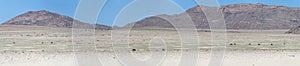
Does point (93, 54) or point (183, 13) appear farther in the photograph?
point (93, 54)

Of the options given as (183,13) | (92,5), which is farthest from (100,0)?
(183,13)

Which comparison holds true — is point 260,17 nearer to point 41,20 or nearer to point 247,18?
point 247,18

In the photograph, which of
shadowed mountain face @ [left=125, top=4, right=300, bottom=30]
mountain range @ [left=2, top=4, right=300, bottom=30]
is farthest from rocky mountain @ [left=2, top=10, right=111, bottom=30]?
shadowed mountain face @ [left=125, top=4, right=300, bottom=30]

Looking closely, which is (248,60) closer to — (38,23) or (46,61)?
(46,61)

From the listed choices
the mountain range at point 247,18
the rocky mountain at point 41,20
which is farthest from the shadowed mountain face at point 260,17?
the rocky mountain at point 41,20

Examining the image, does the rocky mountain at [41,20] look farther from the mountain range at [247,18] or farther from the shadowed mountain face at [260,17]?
the shadowed mountain face at [260,17]

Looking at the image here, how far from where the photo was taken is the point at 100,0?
9.19 m

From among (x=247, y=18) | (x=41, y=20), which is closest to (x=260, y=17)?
(x=247, y=18)

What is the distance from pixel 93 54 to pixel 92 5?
29.9 feet

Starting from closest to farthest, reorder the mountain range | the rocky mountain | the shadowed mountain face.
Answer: the rocky mountain → the mountain range → the shadowed mountain face

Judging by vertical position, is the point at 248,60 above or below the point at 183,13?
below

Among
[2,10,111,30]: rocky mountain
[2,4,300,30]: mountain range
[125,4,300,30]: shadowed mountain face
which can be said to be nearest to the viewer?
[2,10,111,30]: rocky mountain

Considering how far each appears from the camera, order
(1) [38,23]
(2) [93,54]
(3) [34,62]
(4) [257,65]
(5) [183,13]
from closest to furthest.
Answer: (5) [183,13] < (4) [257,65] < (3) [34,62] < (2) [93,54] < (1) [38,23]

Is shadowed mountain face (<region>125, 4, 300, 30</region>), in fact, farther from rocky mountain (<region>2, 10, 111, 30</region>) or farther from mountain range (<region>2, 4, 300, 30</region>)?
rocky mountain (<region>2, 10, 111, 30</region>)
